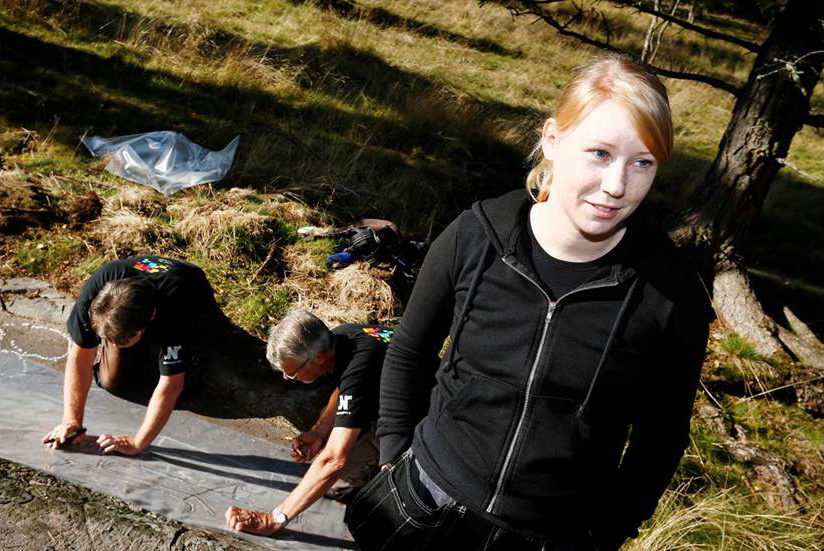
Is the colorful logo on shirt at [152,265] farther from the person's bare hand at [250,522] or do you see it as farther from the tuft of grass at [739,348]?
the tuft of grass at [739,348]

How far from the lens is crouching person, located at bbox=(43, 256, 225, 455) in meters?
3.00

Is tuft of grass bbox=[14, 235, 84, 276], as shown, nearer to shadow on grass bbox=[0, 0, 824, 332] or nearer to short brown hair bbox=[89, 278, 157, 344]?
shadow on grass bbox=[0, 0, 824, 332]

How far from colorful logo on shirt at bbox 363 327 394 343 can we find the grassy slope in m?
0.91

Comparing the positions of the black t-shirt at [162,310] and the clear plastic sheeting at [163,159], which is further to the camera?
the clear plastic sheeting at [163,159]

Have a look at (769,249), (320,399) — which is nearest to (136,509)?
(320,399)

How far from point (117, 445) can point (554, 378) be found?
2.37 m

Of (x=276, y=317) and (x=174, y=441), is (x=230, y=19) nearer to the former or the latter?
(x=276, y=317)

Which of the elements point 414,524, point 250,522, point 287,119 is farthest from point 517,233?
point 287,119

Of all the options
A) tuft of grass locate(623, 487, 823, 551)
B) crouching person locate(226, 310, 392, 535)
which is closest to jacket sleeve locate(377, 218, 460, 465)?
crouching person locate(226, 310, 392, 535)

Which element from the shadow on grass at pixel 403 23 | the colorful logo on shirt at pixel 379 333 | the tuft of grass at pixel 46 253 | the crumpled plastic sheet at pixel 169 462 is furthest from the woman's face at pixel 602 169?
the shadow on grass at pixel 403 23

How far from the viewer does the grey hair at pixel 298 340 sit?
294 cm

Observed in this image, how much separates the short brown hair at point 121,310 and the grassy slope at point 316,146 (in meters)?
1.12

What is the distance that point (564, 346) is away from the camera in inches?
56.2

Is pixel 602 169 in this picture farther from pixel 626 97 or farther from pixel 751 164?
pixel 751 164
